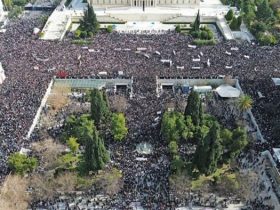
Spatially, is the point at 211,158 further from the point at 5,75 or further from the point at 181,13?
the point at 181,13

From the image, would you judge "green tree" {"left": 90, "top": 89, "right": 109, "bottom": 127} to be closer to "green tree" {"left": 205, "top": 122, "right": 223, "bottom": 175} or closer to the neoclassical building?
"green tree" {"left": 205, "top": 122, "right": 223, "bottom": 175}

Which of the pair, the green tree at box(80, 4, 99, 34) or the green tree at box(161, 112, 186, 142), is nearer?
the green tree at box(161, 112, 186, 142)

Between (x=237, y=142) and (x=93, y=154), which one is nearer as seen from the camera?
(x=93, y=154)

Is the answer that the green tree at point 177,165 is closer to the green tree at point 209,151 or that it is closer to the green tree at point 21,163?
the green tree at point 209,151

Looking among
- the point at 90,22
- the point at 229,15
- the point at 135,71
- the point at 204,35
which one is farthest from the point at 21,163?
the point at 229,15

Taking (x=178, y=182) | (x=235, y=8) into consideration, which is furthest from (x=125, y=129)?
(x=235, y=8)

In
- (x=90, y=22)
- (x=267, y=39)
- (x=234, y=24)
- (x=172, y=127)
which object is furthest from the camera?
(x=234, y=24)

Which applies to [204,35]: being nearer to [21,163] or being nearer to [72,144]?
[72,144]

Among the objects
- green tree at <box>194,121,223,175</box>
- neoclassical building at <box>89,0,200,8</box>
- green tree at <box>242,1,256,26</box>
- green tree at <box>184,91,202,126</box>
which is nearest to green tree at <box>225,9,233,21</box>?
green tree at <box>242,1,256,26</box>
